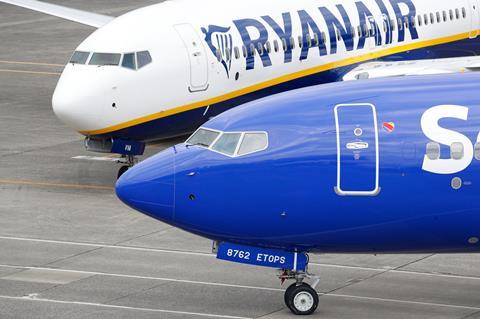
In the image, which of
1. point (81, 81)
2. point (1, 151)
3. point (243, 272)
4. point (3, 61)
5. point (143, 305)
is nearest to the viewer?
point (143, 305)

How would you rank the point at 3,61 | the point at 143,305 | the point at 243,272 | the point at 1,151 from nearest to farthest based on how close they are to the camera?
the point at 143,305 → the point at 243,272 → the point at 1,151 → the point at 3,61

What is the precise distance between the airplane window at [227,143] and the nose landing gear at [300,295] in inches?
96.0

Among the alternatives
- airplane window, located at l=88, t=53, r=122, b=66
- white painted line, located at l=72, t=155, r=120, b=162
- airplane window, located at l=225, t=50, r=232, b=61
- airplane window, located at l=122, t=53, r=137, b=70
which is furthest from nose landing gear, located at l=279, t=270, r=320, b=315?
white painted line, located at l=72, t=155, r=120, b=162

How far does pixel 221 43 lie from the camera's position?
39719mm

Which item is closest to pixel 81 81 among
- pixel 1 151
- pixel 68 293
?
pixel 1 151

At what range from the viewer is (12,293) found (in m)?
29.4

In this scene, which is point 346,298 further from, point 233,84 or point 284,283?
point 233,84

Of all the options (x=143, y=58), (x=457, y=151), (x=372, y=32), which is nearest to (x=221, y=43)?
(x=143, y=58)

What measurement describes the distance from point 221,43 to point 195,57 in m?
1.10

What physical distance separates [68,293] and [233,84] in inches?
472

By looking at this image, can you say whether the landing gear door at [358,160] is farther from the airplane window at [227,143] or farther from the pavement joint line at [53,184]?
the pavement joint line at [53,184]

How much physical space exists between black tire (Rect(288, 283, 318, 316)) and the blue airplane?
30 centimetres

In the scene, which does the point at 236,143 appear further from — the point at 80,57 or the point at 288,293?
the point at 80,57

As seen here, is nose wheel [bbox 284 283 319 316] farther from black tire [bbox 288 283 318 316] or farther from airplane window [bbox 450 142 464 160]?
airplane window [bbox 450 142 464 160]
